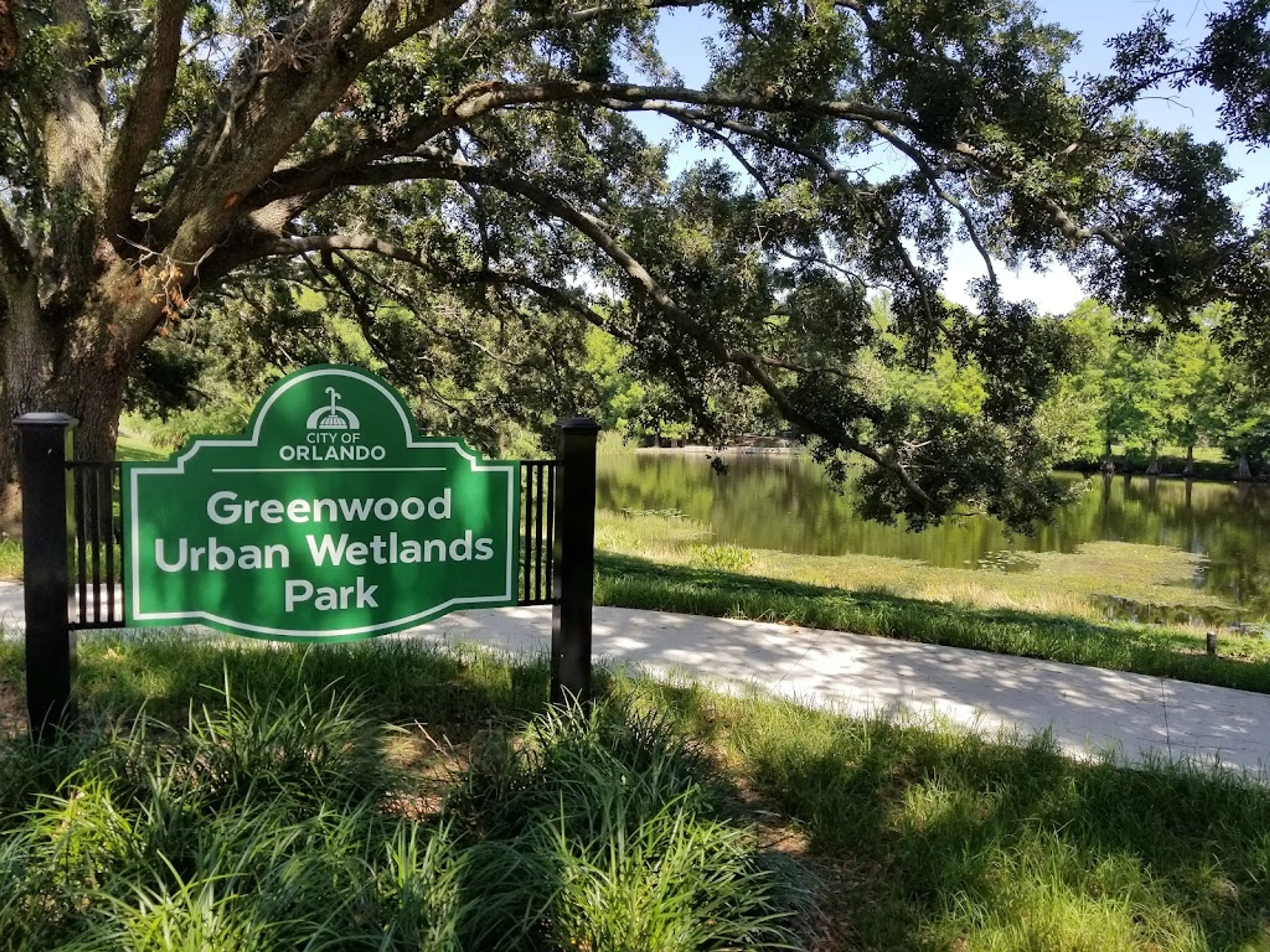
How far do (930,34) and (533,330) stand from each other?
26.6ft

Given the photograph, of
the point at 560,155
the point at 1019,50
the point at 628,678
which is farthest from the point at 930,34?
the point at 628,678

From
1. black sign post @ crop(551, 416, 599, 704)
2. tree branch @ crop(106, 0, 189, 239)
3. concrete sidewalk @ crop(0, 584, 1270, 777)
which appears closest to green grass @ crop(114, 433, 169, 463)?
tree branch @ crop(106, 0, 189, 239)

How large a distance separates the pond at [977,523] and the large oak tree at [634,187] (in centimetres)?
208

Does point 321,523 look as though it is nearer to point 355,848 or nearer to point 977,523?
point 355,848

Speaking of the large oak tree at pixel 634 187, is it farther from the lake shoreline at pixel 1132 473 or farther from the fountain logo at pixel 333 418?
the lake shoreline at pixel 1132 473

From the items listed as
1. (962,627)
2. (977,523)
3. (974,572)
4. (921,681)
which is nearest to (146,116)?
(921,681)

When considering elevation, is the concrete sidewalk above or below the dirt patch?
below

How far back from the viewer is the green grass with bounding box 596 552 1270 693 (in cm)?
626

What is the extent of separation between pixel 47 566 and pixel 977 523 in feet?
87.8

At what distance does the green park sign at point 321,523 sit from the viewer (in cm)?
321

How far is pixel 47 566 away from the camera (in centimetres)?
312

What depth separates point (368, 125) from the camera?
7.63m

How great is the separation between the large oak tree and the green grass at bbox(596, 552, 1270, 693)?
1.40m

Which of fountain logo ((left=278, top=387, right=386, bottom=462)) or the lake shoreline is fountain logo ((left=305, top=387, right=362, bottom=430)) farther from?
the lake shoreline
